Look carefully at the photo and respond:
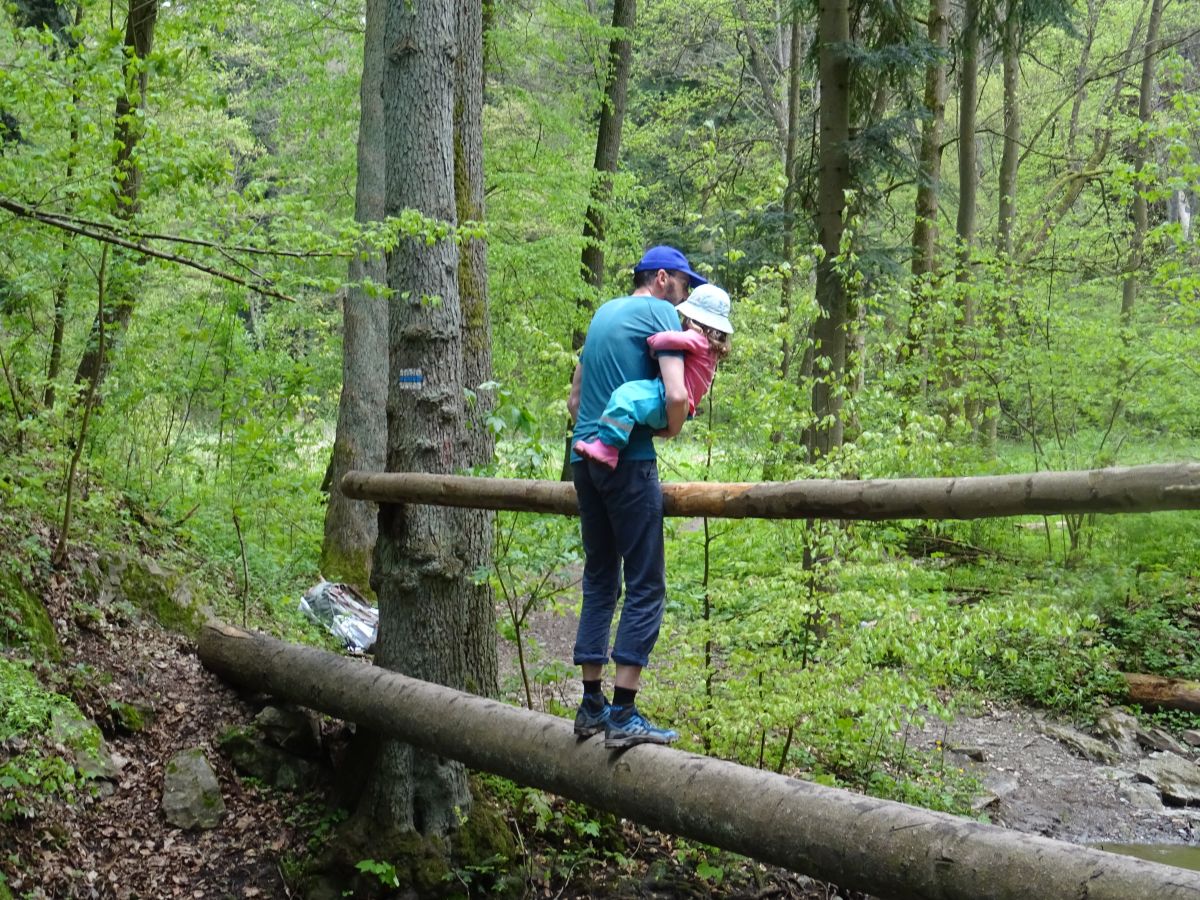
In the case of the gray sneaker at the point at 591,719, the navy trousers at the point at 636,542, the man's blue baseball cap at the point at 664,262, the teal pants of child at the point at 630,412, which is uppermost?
the man's blue baseball cap at the point at 664,262

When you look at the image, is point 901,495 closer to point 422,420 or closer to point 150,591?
point 422,420

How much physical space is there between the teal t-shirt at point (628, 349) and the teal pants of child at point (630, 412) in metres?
0.11

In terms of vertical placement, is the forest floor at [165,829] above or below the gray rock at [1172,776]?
above

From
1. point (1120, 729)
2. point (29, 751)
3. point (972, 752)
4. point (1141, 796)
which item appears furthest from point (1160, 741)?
point (29, 751)

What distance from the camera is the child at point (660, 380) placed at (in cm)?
400

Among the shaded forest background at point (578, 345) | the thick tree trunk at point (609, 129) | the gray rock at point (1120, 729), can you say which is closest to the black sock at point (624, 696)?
the shaded forest background at point (578, 345)

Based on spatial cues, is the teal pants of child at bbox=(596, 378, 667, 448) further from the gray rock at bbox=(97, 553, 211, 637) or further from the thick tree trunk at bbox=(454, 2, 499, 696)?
the gray rock at bbox=(97, 553, 211, 637)

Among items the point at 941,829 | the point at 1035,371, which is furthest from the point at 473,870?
the point at 1035,371

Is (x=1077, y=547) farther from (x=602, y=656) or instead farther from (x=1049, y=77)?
(x=1049, y=77)

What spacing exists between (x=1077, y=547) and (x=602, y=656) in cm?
1131

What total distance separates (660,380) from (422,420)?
2.12 m

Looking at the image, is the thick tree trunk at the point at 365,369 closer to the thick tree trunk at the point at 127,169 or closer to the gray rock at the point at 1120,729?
the thick tree trunk at the point at 127,169

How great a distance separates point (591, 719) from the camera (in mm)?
4387

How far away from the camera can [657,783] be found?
397 centimetres
